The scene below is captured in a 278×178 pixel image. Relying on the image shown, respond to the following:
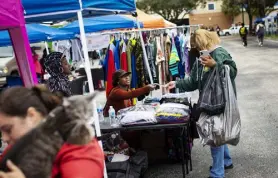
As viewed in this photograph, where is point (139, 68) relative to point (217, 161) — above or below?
above

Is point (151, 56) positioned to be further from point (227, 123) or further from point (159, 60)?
point (227, 123)

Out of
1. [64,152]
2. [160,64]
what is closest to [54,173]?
[64,152]

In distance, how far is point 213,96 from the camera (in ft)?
14.8

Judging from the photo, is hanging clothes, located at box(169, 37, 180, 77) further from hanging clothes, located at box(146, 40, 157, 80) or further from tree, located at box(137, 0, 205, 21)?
tree, located at box(137, 0, 205, 21)

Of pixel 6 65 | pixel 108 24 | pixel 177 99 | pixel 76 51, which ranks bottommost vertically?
pixel 6 65

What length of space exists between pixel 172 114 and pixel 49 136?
341 cm

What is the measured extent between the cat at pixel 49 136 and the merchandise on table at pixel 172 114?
331 centimetres

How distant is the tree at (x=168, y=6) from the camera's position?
57.2 m

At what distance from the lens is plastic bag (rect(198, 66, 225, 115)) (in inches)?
177

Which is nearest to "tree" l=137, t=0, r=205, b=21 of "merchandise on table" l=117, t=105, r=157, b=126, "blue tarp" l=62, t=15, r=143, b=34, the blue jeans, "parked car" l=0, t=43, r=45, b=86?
"parked car" l=0, t=43, r=45, b=86

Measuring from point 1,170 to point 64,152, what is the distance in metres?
0.25

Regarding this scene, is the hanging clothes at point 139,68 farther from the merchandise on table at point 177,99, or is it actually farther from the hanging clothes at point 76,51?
the hanging clothes at point 76,51

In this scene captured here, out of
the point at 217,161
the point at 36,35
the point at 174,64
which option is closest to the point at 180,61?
the point at 174,64

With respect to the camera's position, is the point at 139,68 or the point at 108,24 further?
the point at 108,24
